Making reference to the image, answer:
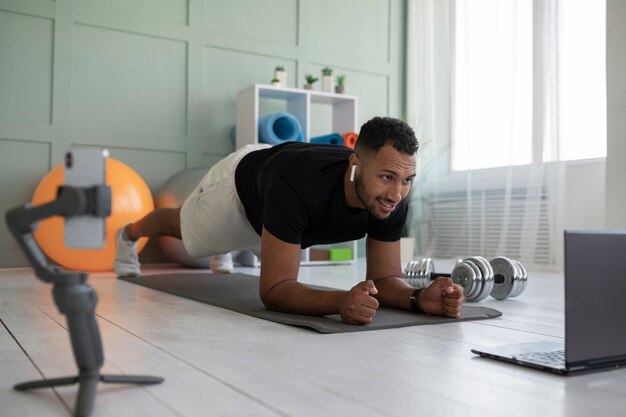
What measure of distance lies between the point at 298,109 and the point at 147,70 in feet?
3.82

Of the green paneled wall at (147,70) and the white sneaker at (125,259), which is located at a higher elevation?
the green paneled wall at (147,70)

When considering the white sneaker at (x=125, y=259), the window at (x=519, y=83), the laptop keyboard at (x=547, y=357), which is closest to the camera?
the laptop keyboard at (x=547, y=357)

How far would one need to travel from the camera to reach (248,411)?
1.11m

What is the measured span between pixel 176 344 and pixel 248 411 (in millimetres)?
636

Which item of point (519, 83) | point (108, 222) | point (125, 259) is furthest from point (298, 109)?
point (125, 259)

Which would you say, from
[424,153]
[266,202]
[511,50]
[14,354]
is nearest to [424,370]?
[266,202]

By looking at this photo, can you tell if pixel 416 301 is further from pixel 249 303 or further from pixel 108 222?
pixel 108 222

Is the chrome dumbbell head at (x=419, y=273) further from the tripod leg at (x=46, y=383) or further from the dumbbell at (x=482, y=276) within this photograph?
the tripod leg at (x=46, y=383)

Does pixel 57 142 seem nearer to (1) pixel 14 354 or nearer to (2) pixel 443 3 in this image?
(1) pixel 14 354

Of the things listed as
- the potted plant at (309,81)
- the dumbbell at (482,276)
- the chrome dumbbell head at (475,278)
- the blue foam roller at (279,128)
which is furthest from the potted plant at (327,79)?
the chrome dumbbell head at (475,278)

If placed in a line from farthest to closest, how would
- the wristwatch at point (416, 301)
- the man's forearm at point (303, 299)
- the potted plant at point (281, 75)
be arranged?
1. the potted plant at point (281, 75)
2. the wristwatch at point (416, 301)
3. the man's forearm at point (303, 299)

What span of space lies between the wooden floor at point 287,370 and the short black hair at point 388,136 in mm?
556

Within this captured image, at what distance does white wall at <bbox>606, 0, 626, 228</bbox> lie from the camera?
3.69 m

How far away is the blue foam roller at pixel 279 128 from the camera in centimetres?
449
